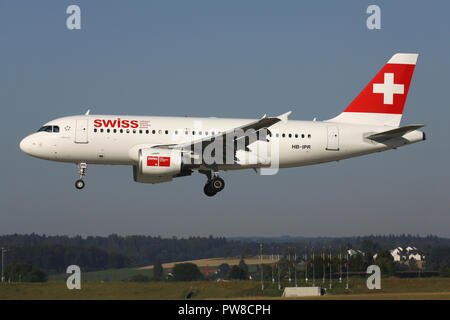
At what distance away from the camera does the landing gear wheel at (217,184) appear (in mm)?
43947

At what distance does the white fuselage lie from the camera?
41562 millimetres

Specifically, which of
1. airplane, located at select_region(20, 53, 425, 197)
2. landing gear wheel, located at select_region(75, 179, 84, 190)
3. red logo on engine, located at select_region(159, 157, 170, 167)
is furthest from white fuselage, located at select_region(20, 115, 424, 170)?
red logo on engine, located at select_region(159, 157, 170, 167)

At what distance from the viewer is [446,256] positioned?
78.5m

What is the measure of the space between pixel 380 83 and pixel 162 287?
20554 mm

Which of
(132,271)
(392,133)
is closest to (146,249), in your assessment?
(132,271)

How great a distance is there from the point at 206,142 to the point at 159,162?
9.97ft

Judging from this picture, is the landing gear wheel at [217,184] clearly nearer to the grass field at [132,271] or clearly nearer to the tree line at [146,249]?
the grass field at [132,271]

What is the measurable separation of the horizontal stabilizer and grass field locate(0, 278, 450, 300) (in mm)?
9838

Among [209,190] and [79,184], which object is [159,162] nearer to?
[209,190]

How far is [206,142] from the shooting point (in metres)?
41.6

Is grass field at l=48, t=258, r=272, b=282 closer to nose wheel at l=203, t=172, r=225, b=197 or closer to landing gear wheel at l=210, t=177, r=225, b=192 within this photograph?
nose wheel at l=203, t=172, r=225, b=197

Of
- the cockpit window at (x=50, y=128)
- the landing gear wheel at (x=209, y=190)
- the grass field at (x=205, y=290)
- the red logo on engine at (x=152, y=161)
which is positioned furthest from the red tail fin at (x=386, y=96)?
the cockpit window at (x=50, y=128)
